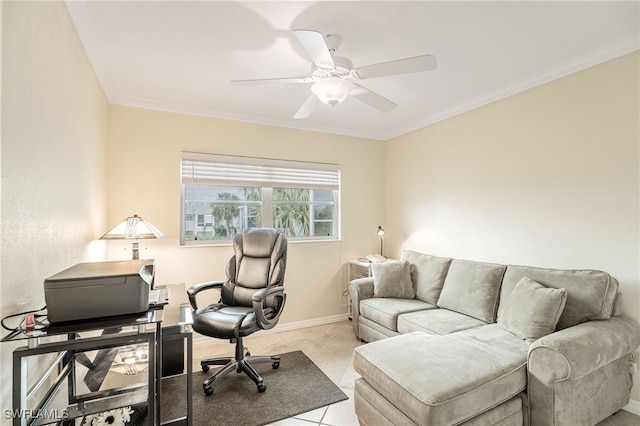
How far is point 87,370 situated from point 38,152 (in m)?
1.06

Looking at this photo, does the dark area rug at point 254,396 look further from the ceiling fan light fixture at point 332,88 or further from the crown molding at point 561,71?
the crown molding at point 561,71

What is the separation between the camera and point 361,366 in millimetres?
1918

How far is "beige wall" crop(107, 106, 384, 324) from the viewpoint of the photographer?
3037mm

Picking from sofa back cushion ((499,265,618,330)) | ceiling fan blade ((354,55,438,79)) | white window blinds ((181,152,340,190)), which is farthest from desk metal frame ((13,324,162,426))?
sofa back cushion ((499,265,618,330))

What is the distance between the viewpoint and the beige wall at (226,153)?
3.04m

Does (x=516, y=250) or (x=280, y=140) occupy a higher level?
(x=280, y=140)

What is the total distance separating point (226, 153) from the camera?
3428 millimetres

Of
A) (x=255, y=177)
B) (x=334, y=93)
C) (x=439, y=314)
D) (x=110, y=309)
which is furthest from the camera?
(x=255, y=177)

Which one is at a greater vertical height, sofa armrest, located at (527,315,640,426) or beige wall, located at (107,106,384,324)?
beige wall, located at (107,106,384,324)

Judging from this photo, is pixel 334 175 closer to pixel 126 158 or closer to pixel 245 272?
pixel 245 272

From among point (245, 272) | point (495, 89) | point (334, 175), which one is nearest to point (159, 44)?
point (245, 272)

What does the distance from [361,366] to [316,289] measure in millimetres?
1984

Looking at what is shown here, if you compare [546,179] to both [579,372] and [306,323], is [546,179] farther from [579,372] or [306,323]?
[306,323]

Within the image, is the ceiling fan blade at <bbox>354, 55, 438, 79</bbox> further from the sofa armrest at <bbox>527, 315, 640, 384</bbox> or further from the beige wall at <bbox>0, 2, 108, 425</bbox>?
the sofa armrest at <bbox>527, 315, 640, 384</bbox>
